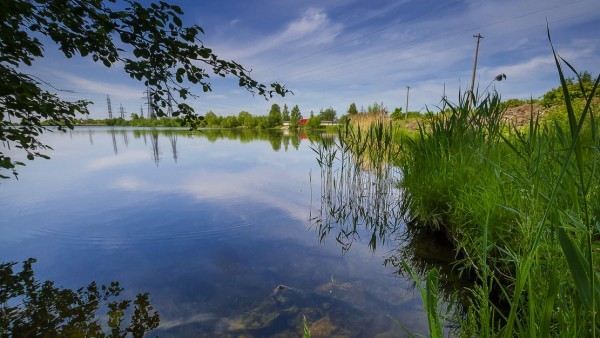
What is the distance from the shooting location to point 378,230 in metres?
4.00

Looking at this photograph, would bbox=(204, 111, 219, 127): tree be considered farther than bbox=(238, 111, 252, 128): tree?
Yes

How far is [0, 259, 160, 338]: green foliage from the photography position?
5.77ft

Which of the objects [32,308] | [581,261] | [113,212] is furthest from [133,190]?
[581,261]

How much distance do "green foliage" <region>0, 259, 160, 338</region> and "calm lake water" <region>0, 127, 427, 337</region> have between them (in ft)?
0.35

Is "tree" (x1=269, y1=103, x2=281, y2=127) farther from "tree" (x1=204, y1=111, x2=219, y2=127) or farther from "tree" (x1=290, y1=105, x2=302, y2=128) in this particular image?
"tree" (x1=204, y1=111, x2=219, y2=127)

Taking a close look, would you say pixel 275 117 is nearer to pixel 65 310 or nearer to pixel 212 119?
pixel 212 119

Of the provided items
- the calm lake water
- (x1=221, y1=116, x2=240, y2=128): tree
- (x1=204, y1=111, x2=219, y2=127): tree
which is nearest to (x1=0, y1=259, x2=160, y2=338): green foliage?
the calm lake water

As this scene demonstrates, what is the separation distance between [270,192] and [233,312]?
3.89 m

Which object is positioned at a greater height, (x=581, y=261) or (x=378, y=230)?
(x=581, y=261)

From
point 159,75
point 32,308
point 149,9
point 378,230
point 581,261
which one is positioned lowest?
point 378,230

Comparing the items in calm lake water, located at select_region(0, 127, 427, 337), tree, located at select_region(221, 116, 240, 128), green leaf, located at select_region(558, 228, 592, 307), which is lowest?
calm lake water, located at select_region(0, 127, 427, 337)

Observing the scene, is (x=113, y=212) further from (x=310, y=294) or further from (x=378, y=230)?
(x=378, y=230)

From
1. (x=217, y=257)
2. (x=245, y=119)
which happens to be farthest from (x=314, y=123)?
(x=217, y=257)

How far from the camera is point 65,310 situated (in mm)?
1973
